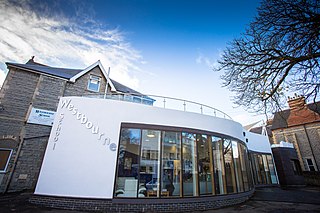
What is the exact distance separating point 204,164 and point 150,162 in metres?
2.41

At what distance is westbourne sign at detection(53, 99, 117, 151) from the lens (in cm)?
585

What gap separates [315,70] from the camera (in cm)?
476

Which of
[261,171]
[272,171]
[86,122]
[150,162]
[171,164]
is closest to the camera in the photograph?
[150,162]

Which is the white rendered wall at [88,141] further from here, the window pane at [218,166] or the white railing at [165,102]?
the window pane at [218,166]

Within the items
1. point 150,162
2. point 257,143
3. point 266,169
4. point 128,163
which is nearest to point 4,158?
point 128,163

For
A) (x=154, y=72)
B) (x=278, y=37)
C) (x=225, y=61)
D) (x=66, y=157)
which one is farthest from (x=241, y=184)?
(x=66, y=157)

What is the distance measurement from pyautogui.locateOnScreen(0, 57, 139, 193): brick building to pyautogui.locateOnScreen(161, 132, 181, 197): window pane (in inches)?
169

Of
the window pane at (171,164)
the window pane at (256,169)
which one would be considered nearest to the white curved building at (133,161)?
the window pane at (171,164)

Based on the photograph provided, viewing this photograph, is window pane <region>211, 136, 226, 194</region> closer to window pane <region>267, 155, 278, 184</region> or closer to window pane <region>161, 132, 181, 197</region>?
window pane <region>161, 132, 181, 197</region>

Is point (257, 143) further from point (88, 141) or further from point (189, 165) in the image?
point (88, 141)

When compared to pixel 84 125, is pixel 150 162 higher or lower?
lower

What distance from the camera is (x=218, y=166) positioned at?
279 inches

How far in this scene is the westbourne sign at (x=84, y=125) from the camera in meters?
5.85

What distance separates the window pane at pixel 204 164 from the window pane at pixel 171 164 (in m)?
1.01
